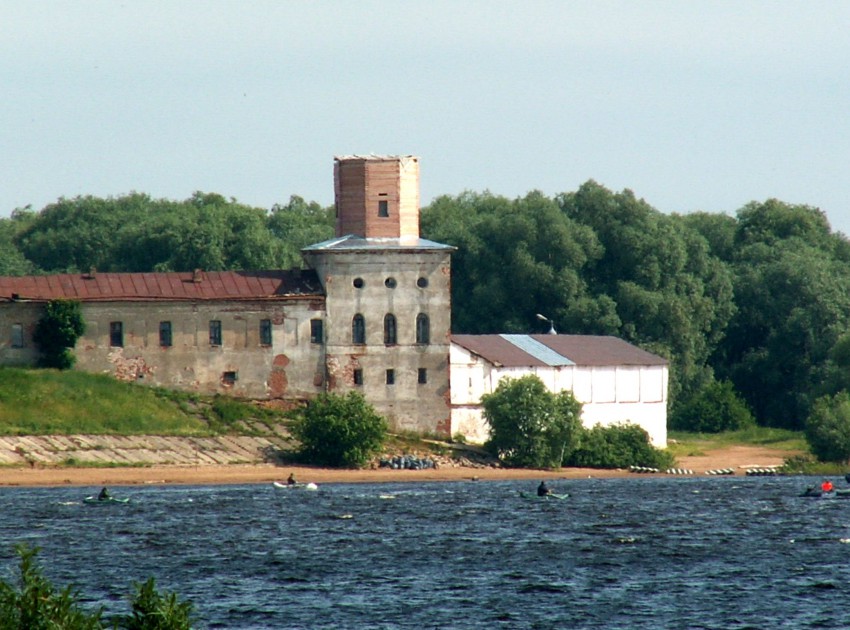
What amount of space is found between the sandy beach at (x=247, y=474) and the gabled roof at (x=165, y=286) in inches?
408

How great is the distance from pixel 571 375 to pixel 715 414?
57.9 feet

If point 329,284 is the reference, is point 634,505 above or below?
below

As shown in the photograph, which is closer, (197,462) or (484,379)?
(197,462)

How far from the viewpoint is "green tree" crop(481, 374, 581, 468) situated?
90.3 metres

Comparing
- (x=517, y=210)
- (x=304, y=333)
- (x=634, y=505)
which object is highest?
(x=517, y=210)

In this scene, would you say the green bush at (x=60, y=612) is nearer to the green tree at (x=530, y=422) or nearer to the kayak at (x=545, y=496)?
the kayak at (x=545, y=496)

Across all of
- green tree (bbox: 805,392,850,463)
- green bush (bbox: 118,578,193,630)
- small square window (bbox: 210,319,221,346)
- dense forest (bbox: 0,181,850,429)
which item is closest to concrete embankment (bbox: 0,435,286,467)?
small square window (bbox: 210,319,221,346)

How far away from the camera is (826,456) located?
97.3m

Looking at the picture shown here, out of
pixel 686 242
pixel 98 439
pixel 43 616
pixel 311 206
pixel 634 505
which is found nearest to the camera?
pixel 43 616

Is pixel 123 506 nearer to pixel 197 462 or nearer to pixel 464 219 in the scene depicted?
pixel 197 462

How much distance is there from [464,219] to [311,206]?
44.1 meters

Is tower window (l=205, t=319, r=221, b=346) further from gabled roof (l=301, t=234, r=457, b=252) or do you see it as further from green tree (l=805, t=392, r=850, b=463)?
green tree (l=805, t=392, r=850, b=463)

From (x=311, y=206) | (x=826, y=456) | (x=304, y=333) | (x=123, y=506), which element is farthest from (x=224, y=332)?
(x=311, y=206)

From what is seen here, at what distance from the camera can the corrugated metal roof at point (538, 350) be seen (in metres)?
99.6
